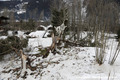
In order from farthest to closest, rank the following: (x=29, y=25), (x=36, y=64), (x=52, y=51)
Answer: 1. (x=29, y=25)
2. (x=52, y=51)
3. (x=36, y=64)

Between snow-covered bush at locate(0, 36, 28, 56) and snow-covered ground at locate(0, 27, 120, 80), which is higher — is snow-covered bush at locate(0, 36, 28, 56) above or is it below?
above

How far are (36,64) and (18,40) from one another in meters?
1.81

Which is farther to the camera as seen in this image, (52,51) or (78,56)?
(52,51)

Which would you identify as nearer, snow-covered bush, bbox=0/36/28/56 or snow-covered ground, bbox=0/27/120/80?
snow-covered ground, bbox=0/27/120/80

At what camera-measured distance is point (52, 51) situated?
3.53m

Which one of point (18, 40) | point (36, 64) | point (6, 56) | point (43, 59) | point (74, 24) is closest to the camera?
point (36, 64)

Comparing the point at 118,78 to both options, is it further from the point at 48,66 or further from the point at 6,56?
the point at 6,56

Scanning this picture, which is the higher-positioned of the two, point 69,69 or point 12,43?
point 12,43

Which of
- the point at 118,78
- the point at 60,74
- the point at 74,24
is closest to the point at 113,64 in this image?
the point at 118,78

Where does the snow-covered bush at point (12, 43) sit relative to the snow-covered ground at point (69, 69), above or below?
above

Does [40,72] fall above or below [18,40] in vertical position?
below

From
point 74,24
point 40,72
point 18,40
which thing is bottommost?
point 40,72

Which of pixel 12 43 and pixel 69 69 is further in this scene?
pixel 12 43

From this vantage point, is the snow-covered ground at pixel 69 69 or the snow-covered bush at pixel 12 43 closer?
the snow-covered ground at pixel 69 69
